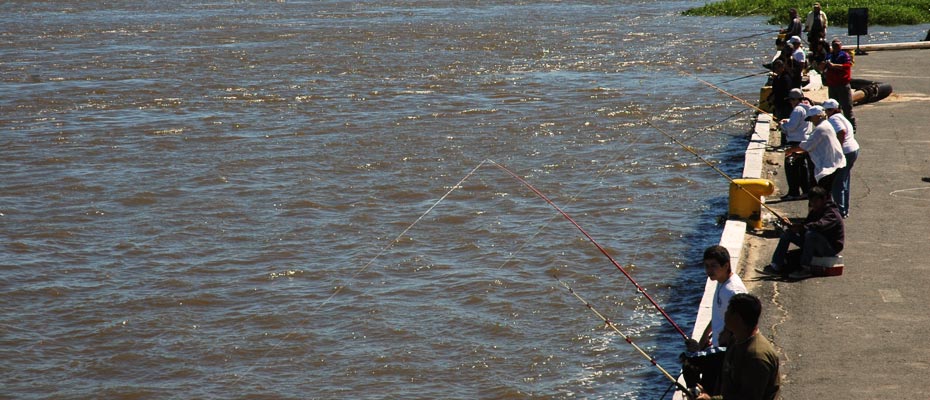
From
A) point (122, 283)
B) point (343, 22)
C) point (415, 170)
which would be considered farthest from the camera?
point (343, 22)

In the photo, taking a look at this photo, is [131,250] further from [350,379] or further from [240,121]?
[240,121]

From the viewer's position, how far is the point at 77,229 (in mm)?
15648

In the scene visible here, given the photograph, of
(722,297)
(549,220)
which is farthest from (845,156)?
(722,297)

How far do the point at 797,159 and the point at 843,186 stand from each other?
121cm

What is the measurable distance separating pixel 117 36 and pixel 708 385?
3952 centimetres

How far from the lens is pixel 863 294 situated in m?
10.4

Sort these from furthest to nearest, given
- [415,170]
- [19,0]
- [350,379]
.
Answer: [19,0], [415,170], [350,379]

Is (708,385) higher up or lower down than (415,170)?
higher up

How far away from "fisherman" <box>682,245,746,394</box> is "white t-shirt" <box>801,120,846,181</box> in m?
4.61

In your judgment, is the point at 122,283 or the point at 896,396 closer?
the point at 896,396

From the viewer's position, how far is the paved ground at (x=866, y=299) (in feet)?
28.4

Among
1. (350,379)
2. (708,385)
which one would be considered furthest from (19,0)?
(708,385)

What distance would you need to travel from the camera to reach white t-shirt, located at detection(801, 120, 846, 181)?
1208 centimetres

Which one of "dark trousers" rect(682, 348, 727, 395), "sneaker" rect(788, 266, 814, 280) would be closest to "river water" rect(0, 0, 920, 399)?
"sneaker" rect(788, 266, 814, 280)
